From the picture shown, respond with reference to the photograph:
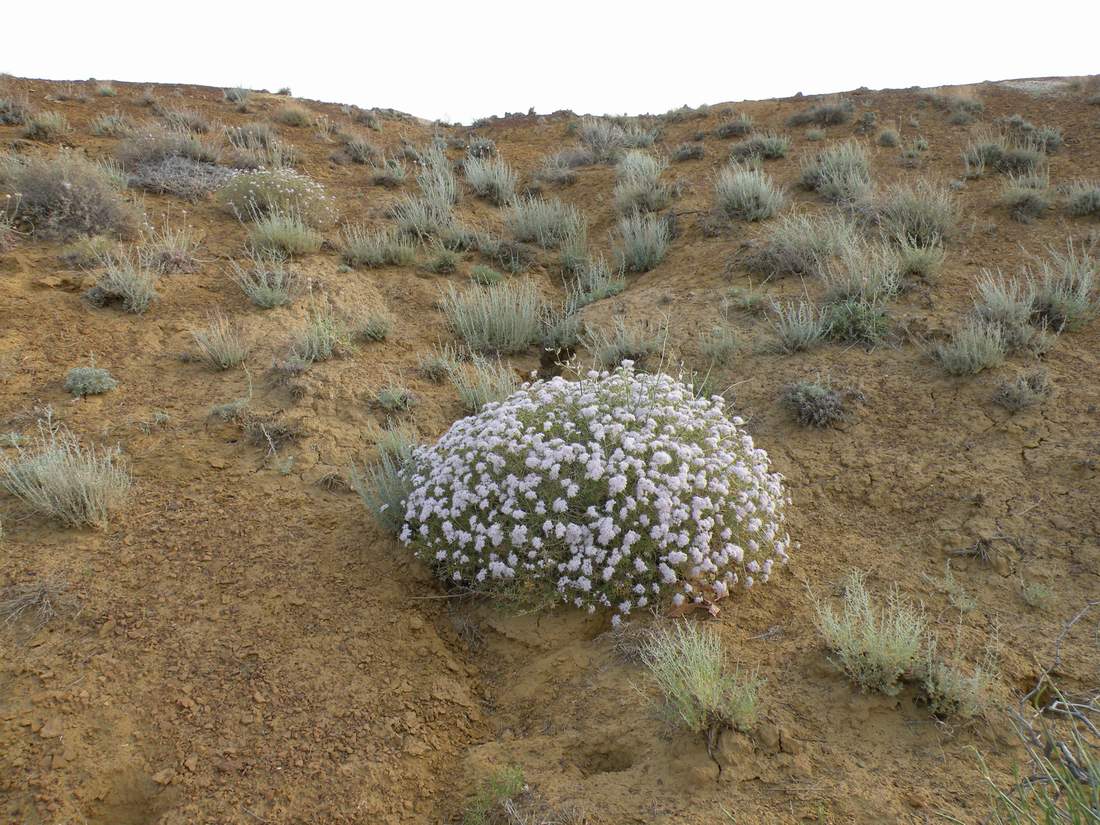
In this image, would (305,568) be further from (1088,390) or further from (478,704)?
(1088,390)

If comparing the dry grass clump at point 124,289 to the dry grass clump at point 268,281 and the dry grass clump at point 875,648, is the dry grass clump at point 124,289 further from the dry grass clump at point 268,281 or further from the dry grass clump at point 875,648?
the dry grass clump at point 875,648

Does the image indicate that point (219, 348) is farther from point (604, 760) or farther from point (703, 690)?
point (703, 690)

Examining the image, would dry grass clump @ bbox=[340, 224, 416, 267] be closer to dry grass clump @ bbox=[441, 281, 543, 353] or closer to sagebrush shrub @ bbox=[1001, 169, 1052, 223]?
dry grass clump @ bbox=[441, 281, 543, 353]

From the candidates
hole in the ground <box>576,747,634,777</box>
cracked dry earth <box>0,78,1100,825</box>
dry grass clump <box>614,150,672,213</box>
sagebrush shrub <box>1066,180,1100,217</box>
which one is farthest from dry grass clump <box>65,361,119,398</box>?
sagebrush shrub <box>1066,180,1100,217</box>

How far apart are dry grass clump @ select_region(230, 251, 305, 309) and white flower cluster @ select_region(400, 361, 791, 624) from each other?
3.37m

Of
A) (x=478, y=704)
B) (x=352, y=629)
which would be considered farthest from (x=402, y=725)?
(x=352, y=629)

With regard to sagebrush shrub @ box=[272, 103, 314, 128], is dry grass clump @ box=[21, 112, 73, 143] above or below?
below

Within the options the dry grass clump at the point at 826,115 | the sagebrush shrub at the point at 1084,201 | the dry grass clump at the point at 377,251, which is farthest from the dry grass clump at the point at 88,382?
the dry grass clump at the point at 826,115

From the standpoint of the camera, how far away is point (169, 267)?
6668mm

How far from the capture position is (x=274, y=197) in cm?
795

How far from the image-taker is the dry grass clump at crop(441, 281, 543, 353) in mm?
6172

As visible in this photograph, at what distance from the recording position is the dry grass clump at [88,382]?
4867mm

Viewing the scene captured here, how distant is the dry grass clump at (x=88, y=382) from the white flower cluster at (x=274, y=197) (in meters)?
3.40

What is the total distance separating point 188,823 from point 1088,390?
5491 millimetres
